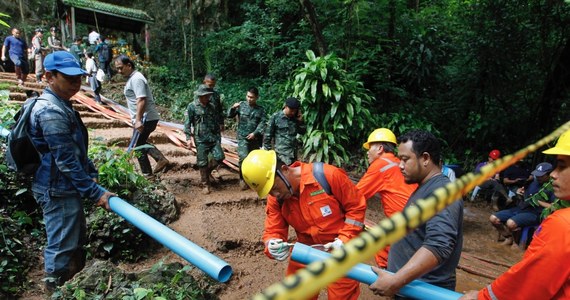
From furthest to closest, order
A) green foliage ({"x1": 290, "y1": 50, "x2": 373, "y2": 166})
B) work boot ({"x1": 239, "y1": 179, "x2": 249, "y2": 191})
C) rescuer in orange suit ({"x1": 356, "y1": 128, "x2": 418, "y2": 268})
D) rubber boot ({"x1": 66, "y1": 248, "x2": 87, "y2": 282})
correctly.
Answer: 1. green foliage ({"x1": 290, "y1": 50, "x2": 373, "y2": 166})
2. work boot ({"x1": 239, "y1": 179, "x2": 249, "y2": 191})
3. rescuer in orange suit ({"x1": 356, "y1": 128, "x2": 418, "y2": 268})
4. rubber boot ({"x1": 66, "y1": 248, "x2": 87, "y2": 282})

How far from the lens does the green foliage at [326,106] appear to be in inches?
274

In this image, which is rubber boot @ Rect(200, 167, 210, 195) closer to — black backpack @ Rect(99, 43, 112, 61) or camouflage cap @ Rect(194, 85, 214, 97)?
camouflage cap @ Rect(194, 85, 214, 97)

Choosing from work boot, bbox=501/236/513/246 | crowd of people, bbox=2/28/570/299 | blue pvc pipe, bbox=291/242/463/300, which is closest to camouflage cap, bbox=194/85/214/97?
crowd of people, bbox=2/28/570/299

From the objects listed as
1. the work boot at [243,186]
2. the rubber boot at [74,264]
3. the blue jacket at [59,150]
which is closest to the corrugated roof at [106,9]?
the work boot at [243,186]

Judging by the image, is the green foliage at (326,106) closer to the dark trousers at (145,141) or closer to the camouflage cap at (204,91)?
the camouflage cap at (204,91)

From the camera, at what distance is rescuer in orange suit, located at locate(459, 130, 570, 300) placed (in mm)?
1396

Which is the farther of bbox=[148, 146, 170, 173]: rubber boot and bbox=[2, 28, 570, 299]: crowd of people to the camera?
bbox=[148, 146, 170, 173]: rubber boot

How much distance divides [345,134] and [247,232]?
10.3 feet

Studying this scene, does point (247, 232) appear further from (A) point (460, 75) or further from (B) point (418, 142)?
(A) point (460, 75)

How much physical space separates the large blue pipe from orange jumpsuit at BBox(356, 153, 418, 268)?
5.54 ft

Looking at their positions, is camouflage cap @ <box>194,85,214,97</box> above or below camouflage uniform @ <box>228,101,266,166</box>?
above

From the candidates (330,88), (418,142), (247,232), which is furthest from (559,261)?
(330,88)

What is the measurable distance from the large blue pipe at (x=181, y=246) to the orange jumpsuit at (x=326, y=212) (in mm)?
758

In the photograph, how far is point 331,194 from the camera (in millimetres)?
2613
